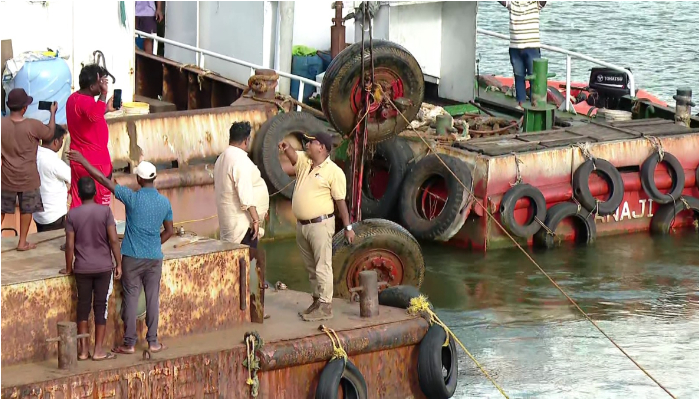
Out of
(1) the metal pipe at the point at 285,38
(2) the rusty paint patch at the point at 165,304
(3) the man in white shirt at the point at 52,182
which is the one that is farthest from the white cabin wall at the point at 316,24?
(2) the rusty paint patch at the point at 165,304

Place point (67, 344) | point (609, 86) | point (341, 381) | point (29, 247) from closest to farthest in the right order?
point (67, 344) → point (341, 381) → point (29, 247) → point (609, 86)

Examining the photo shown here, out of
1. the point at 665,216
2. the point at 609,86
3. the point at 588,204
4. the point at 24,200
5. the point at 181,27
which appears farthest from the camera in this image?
the point at 181,27

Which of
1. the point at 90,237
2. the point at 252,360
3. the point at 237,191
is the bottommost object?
the point at 252,360

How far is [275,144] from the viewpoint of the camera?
15773 millimetres

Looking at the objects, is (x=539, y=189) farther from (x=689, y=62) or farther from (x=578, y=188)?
(x=689, y=62)

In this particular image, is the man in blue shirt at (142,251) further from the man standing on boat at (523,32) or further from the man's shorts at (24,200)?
the man standing on boat at (523,32)

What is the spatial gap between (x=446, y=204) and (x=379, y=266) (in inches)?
117

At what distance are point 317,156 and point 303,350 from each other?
4.81 ft

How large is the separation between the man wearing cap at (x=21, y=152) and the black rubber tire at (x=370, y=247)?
9.09 ft

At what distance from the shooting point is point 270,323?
10562 millimetres

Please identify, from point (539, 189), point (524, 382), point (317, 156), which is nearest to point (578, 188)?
point (539, 189)

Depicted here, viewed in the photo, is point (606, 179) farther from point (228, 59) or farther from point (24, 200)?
point (24, 200)

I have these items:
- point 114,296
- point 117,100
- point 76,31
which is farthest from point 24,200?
point 76,31

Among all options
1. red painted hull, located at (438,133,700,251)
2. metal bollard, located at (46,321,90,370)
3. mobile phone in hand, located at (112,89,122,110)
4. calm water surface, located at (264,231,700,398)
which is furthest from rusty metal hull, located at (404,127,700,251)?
metal bollard, located at (46,321,90,370)
